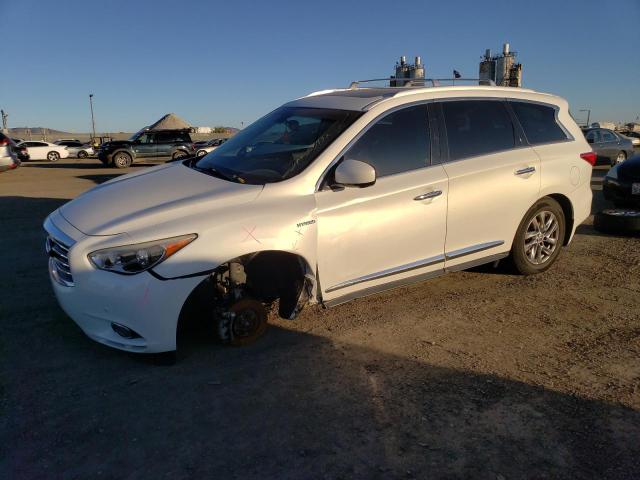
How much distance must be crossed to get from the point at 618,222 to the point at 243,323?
219 inches

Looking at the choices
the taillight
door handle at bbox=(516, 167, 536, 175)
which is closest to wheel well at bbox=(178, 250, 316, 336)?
door handle at bbox=(516, 167, 536, 175)

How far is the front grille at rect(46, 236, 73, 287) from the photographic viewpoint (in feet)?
11.1

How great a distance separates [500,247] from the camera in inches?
189

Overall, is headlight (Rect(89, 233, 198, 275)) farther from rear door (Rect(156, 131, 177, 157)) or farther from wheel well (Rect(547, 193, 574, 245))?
rear door (Rect(156, 131, 177, 157))

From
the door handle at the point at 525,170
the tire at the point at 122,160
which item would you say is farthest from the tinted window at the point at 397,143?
the tire at the point at 122,160

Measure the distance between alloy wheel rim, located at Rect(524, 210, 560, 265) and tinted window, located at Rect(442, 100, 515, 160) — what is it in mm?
812

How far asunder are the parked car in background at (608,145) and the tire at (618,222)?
1097 centimetres

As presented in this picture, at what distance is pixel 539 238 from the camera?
511cm

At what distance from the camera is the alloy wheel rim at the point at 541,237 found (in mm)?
5023

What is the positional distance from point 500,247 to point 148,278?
10.4 ft

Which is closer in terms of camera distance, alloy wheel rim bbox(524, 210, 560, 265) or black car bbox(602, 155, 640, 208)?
alloy wheel rim bbox(524, 210, 560, 265)

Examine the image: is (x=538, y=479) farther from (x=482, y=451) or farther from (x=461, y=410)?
(x=461, y=410)

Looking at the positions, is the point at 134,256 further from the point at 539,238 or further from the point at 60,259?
the point at 539,238

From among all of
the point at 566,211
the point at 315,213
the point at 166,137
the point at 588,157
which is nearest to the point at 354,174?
the point at 315,213
